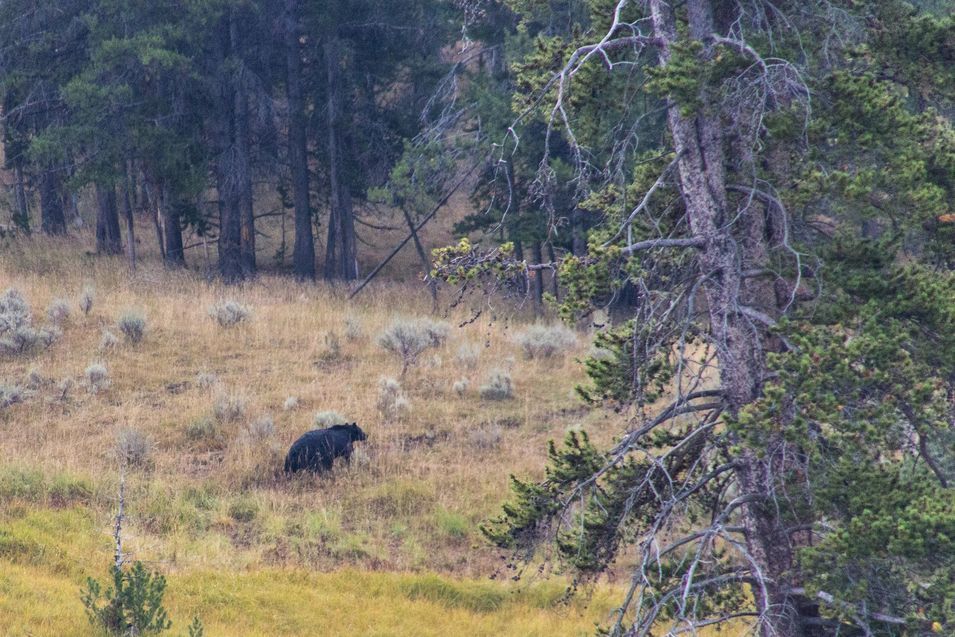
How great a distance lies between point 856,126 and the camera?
20.7 ft

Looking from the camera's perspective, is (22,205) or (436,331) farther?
(22,205)

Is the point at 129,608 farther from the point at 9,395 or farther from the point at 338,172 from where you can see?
the point at 338,172

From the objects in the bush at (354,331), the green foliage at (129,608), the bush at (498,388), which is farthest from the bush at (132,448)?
the bush at (354,331)

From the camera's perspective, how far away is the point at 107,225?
29672mm

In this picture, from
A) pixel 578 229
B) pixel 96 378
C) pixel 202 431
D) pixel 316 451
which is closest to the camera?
pixel 316 451

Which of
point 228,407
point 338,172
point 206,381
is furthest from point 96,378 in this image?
point 338,172

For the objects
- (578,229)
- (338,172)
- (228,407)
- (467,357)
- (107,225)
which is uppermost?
(338,172)

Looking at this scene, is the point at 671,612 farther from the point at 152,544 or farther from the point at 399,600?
the point at 152,544

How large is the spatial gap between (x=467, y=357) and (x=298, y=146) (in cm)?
1231

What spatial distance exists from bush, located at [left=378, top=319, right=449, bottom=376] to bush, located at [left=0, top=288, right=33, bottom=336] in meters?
6.11

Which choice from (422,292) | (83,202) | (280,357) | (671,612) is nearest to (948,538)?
(671,612)

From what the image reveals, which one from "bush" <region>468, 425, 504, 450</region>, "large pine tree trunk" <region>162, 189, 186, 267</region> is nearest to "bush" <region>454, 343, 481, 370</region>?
"bush" <region>468, 425, 504, 450</region>

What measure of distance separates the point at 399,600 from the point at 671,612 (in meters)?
4.21

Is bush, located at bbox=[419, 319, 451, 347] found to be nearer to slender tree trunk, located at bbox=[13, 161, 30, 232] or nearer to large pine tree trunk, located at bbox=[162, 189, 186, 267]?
large pine tree trunk, located at bbox=[162, 189, 186, 267]
